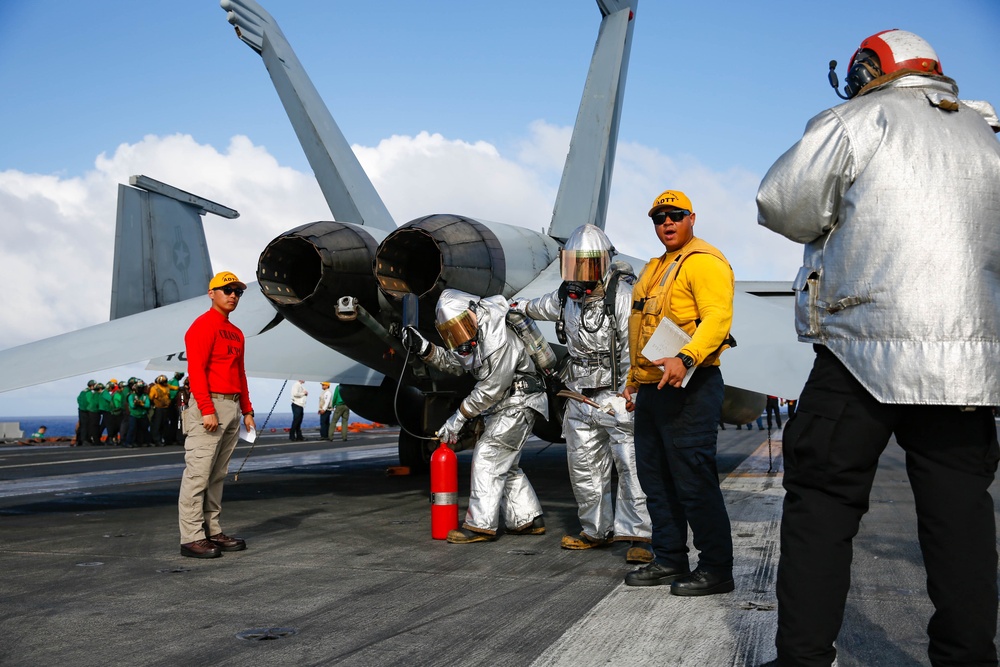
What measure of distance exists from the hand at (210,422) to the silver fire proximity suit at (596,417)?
2292mm

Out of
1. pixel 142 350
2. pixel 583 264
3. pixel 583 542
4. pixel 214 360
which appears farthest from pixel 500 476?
pixel 142 350

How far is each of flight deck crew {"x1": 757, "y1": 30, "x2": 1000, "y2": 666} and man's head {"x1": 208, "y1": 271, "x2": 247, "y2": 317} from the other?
4.29 metres

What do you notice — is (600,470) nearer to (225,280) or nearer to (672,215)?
(672,215)

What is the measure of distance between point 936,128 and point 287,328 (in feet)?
27.4

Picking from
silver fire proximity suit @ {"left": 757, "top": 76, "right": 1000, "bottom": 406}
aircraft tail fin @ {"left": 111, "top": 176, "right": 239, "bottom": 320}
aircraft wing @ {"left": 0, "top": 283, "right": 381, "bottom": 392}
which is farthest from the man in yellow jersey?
Answer: aircraft tail fin @ {"left": 111, "top": 176, "right": 239, "bottom": 320}

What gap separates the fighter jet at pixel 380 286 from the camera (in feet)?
21.8

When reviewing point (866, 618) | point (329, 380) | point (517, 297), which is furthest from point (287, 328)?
point (866, 618)

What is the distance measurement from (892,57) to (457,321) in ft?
12.5

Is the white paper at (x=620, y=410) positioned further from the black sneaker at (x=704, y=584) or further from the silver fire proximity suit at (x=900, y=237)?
→ the silver fire proximity suit at (x=900, y=237)

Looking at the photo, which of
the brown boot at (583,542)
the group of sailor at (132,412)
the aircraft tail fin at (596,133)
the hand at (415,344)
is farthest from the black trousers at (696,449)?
the group of sailor at (132,412)

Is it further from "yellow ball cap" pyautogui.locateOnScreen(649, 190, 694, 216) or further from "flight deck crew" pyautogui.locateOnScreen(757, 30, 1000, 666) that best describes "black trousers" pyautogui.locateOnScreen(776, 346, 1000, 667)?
"yellow ball cap" pyautogui.locateOnScreen(649, 190, 694, 216)

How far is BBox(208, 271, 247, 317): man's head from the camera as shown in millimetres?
5871

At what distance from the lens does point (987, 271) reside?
7.56 ft

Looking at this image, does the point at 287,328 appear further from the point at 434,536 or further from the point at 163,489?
the point at 434,536
